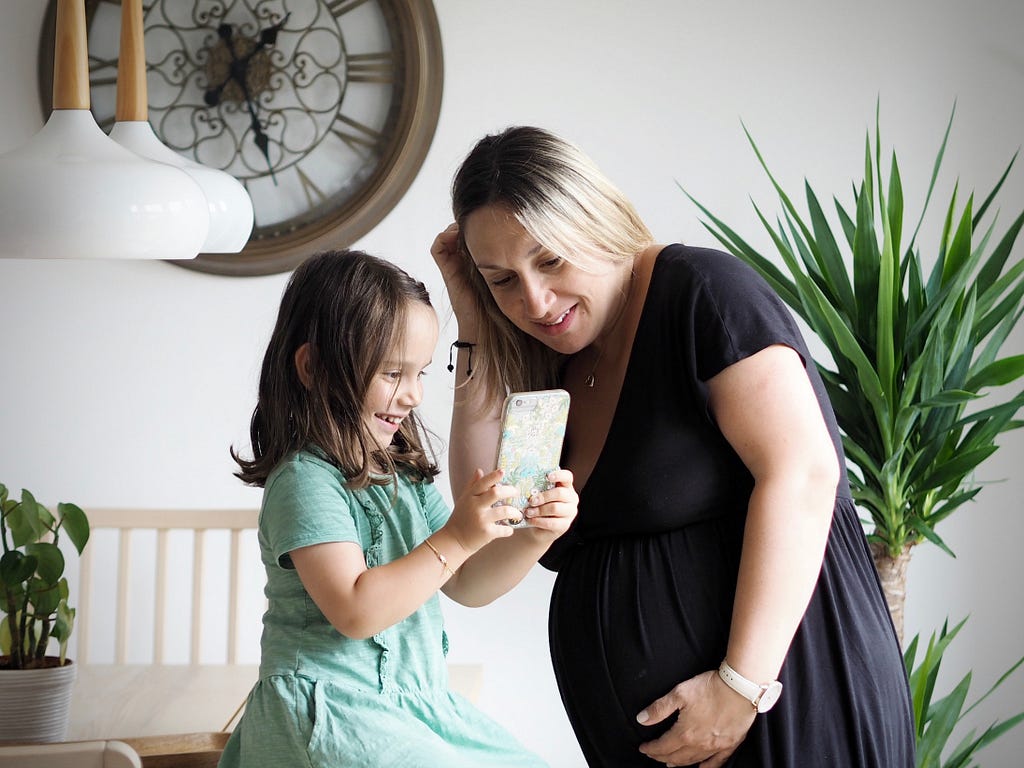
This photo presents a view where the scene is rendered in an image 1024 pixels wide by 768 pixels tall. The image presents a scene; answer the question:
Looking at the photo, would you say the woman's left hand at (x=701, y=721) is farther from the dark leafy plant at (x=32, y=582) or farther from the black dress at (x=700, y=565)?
the dark leafy plant at (x=32, y=582)

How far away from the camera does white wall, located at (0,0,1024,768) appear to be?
8.60ft

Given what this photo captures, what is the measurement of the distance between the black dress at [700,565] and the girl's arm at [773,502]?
0.09 feet

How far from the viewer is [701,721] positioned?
1.16 metres

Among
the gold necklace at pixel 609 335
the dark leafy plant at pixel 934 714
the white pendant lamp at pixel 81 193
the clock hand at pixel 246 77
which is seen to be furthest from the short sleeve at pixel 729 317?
the clock hand at pixel 246 77

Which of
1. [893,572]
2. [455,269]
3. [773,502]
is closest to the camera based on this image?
[773,502]

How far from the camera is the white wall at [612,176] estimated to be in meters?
2.62

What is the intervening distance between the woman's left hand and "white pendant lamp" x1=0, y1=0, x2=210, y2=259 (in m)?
0.73

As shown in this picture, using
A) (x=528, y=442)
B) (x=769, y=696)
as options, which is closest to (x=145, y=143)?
(x=528, y=442)

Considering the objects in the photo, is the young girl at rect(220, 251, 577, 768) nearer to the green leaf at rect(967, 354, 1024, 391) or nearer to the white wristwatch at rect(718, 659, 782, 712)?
the white wristwatch at rect(718, 659, 782, 712)

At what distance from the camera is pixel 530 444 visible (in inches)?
45.8

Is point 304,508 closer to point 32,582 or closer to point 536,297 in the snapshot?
point 536,297

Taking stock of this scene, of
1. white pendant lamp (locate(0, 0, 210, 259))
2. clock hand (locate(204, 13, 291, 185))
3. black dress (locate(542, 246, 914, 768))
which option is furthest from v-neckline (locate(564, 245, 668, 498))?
clock hand (locate(204, 13, 291, 185))

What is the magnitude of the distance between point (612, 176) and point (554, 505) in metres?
1.66

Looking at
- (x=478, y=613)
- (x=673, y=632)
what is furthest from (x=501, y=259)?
(x=478, y=613)
